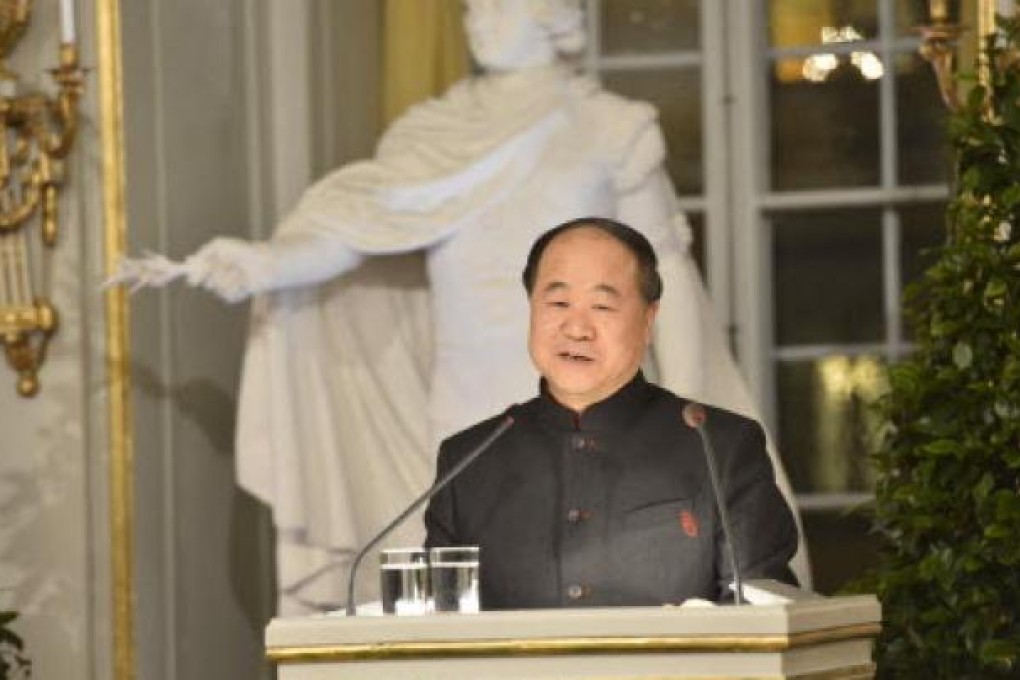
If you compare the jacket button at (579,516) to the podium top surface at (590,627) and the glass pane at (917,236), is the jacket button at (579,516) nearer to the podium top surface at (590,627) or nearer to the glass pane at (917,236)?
the podium top surface at (590,627)

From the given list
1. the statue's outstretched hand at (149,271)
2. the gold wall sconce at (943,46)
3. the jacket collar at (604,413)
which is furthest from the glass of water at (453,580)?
the gold wall sconce at (943,46)

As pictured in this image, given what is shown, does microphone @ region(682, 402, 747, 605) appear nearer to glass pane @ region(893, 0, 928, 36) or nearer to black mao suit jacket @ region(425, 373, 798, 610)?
black mao suit jacket @ region(425, 373, 798, 610)

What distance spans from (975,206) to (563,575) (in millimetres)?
2038

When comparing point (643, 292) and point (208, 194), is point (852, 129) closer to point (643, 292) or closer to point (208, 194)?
point (208, 194)

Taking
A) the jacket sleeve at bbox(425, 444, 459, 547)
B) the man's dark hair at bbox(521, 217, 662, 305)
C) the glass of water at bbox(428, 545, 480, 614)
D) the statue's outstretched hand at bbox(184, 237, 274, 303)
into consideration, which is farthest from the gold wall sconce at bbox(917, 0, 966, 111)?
the glass of water at bbox(428, 545, 480, 614)

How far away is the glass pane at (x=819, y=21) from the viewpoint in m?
6.44

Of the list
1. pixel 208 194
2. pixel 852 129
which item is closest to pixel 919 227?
pixel 852 129

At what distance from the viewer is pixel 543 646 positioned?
302cm

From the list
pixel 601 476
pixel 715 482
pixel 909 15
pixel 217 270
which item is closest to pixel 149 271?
pixel 217 270

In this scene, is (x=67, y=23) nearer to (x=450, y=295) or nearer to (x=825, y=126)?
(x=450, y=295)

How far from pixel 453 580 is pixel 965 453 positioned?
86.2 inches

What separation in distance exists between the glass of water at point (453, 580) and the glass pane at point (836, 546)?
10.6 ft

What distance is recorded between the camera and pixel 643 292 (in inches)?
144

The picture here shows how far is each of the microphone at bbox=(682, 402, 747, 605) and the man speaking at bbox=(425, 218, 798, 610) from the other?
36 millimetres
